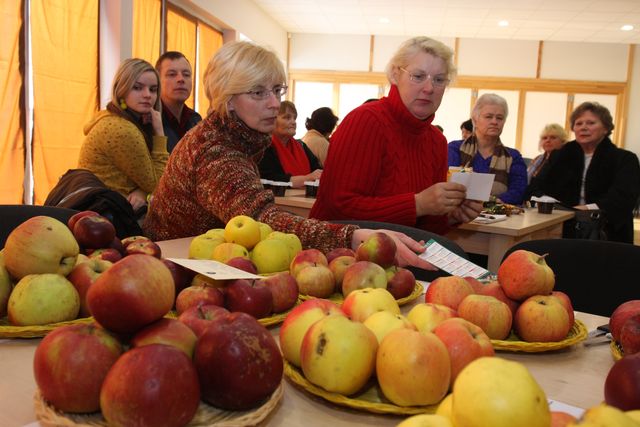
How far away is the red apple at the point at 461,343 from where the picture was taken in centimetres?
70

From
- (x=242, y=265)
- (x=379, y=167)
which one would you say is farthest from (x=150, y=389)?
(x=379, y=167)

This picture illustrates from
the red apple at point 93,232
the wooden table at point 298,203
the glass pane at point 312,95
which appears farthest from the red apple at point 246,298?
the glass pane at point 312,95

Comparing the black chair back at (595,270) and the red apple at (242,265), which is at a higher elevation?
the red apple at (242,265)

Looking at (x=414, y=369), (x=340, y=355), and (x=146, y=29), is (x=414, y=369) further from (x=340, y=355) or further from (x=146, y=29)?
(x=146, y=29)

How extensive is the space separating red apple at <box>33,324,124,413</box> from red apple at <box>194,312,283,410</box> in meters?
0.10

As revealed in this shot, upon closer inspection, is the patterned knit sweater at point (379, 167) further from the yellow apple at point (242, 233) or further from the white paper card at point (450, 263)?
the yellow apple at point (242, 233)

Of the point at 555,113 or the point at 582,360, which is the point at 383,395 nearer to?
the point at 582,360

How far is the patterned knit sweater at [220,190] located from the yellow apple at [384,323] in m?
0.71

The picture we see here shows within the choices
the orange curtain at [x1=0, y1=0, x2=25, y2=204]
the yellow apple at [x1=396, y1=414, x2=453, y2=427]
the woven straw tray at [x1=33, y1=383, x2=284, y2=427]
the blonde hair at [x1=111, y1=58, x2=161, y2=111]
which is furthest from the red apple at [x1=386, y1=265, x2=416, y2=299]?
the orange curtain at [x1=0, y1=0, x2=25, y2=204]

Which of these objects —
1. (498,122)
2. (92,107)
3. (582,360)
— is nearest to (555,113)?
(498,122)

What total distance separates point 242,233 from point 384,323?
62cm

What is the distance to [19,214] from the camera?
5.48ft

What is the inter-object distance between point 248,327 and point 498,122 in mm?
3726

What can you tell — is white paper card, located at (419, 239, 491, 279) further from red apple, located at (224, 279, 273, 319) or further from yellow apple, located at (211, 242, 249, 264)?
red apple, located at (224, 279, 273, 319)
